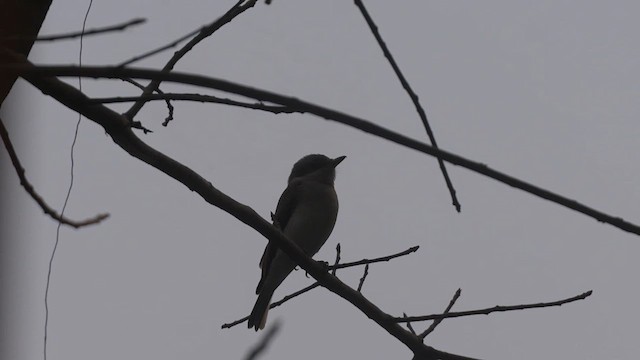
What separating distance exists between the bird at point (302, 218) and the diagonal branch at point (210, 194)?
2.33 meters

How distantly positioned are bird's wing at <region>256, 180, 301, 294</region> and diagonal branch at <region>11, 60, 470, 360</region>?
2876 millimetres

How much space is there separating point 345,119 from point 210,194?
2.43m

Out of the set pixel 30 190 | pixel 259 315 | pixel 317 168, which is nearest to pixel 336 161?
pixel 317 168

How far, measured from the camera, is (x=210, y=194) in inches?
161

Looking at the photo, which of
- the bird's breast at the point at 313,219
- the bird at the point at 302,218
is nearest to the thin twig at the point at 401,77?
the bird at the point at 302,218

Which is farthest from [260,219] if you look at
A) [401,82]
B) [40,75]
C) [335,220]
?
[335,220]

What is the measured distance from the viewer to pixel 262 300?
760 centimetres

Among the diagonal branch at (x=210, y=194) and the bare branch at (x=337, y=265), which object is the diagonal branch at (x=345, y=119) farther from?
the bare branch at (x=337, y=265)

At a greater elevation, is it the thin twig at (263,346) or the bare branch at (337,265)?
the bare branch at (337,265)

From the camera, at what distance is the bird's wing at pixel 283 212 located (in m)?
7.68

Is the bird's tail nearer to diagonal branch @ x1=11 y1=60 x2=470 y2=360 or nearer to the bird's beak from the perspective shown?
the bird's beak

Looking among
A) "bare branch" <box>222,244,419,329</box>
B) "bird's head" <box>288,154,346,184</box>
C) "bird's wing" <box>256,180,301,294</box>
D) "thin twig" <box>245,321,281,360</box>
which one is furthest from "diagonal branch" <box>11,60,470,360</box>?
"bird's head" <box>288,154,346,184</box>

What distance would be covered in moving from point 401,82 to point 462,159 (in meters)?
0.94

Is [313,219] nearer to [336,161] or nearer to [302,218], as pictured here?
[302,218]
